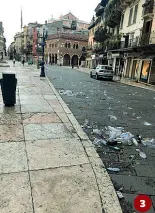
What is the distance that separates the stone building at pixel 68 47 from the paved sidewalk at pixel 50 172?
6549 centimetres

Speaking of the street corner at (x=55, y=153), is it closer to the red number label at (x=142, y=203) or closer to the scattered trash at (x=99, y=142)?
the scattered trash at (x=99, y=142)

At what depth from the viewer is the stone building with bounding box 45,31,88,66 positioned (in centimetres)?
6956

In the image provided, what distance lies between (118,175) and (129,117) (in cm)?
399

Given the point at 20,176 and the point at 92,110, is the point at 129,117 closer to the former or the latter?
the point at 92,110

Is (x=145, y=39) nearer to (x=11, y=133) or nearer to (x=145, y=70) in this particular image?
(x=145, y=70)

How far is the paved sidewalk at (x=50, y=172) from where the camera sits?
2.68m

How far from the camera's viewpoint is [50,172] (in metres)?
3.33

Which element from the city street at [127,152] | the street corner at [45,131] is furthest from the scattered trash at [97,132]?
the street corner at [45,131]

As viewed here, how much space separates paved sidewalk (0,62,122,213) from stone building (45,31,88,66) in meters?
65.5

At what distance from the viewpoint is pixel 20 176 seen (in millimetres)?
3168

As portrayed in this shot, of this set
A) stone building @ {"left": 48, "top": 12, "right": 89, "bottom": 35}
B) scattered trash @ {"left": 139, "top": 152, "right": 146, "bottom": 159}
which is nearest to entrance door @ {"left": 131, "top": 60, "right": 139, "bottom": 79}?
scattered trash @ {"left": 139, "top": 152, "right": 146, "bottom": 159}

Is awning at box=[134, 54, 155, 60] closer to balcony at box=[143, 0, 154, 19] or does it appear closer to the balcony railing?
balcony at box=[143, 0, 154, 19]

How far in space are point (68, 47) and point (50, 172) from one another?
70136mm


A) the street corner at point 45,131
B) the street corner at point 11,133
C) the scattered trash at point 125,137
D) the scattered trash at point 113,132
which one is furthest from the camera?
the scattered trash at point 113,132
